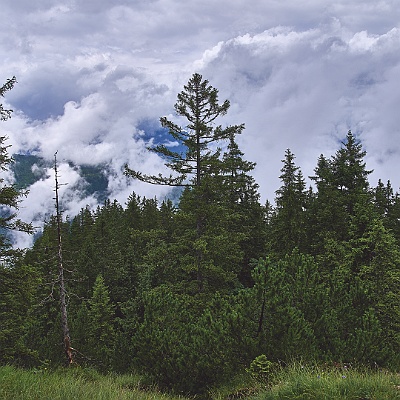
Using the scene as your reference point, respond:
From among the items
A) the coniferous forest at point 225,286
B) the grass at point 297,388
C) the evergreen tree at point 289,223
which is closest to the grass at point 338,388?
the grass at point 297,388

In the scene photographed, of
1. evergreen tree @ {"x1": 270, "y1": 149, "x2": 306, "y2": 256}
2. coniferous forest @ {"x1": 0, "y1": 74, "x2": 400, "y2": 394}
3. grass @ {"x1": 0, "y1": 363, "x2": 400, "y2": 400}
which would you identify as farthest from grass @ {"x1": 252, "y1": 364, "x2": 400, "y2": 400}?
evergreen tree @ {"x1": 270, "y1": 149, "x2": 306, "y2": 256}

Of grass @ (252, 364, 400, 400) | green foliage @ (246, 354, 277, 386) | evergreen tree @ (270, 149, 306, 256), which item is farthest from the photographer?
evergreen tree @ (270, 149, 306, 256)

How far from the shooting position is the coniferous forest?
8883 mm


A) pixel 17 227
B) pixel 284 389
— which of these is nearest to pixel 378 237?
pixel 284 389

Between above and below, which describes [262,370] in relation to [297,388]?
below

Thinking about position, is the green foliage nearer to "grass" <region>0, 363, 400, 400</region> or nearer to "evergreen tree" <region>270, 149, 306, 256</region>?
"grass" <region>0, 363, 400, 400</region>

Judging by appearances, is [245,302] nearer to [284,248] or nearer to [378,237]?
[378,237]

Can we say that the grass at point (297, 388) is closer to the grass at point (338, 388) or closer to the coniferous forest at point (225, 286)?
the grass at point (338, 388)

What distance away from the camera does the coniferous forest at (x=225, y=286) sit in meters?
8.88

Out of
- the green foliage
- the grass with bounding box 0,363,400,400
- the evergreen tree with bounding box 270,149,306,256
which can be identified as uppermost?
the evergreen tree with bounding box 270,149,306,256

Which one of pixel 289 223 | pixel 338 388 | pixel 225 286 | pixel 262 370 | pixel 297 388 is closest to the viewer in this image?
pixel 338 388

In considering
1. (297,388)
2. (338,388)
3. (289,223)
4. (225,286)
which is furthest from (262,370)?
(289,223)

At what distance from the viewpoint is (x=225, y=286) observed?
20719 millimetres

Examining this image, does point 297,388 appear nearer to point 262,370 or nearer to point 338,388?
point 338,388
